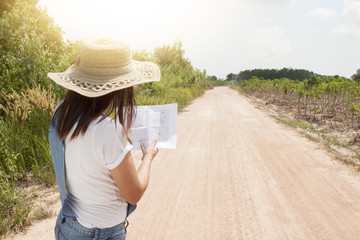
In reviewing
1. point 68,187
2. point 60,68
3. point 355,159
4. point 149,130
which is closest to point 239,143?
point 355,159

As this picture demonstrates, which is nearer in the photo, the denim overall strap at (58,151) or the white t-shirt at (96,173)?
the white t-shirt at (96,173)

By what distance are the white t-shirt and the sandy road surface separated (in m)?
1.91

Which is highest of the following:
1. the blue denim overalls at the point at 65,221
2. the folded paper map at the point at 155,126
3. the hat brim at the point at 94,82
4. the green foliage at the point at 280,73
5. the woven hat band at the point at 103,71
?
the green foliage at the point at 280,73

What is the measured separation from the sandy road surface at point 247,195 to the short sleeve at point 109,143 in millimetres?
2199

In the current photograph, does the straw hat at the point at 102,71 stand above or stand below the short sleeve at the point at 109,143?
above

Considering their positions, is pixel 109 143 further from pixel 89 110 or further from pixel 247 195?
pixel 247 195

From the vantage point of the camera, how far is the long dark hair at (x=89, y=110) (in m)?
1.08

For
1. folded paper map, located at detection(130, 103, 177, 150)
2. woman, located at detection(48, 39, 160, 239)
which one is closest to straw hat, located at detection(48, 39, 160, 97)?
woman, located at detection(48, 39, 160, 239)

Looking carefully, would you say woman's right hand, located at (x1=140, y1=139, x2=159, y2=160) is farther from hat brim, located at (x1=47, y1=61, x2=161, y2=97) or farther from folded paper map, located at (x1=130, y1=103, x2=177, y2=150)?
hat brim, located at (x1=47, y1=61, x2=161, y2=97)

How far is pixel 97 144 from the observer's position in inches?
41.1

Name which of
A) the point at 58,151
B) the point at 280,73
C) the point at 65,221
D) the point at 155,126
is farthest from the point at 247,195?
the point at 280,73

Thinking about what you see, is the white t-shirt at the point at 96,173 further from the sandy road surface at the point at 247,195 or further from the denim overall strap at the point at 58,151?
the sandy road surface at the point at 247,195

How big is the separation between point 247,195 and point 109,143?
131 inches

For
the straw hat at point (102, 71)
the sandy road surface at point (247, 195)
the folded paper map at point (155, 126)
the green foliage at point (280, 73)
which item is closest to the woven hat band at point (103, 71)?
the straw hat at point (102, 71)
